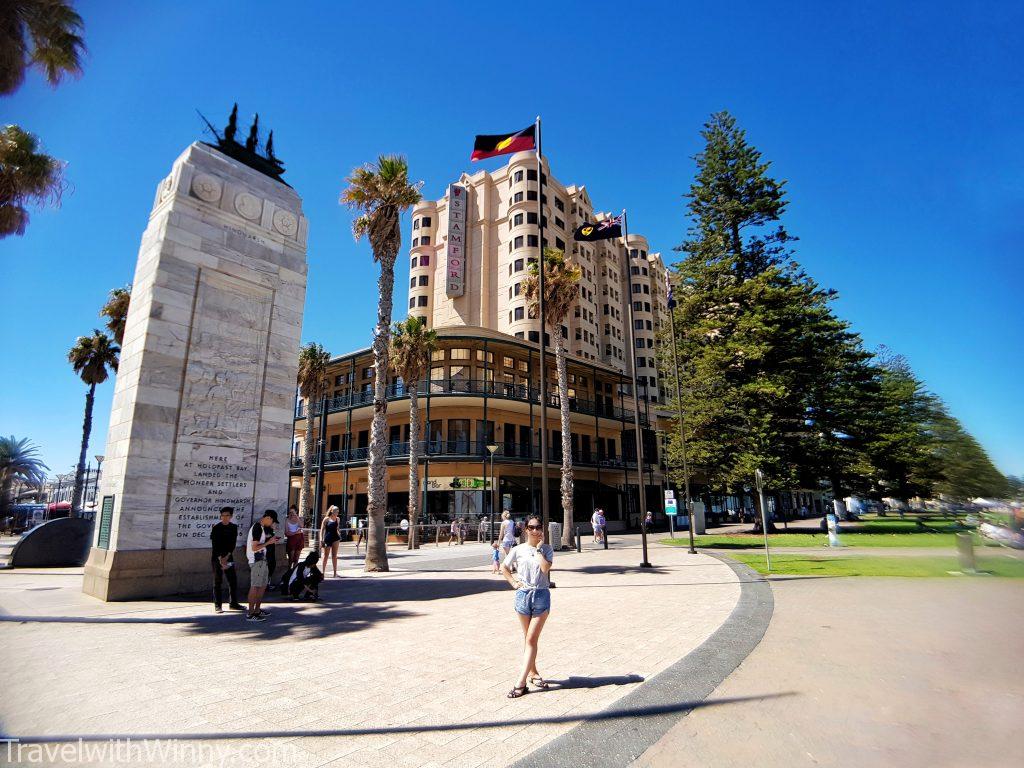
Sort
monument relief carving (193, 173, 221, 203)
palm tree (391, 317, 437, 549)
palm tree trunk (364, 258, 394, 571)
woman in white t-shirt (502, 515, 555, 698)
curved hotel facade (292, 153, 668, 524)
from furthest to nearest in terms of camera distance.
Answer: curved hotel facade (292, 153, 668, 524) < palm tree (391, 317, 437, 549) < palm tree trunk (364, 258, 394, 571) < monument relief carving (193, 173, 221, 203) < woman in white t-shirt (502, 515, 555, 698)

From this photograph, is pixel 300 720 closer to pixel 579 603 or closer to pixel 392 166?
pixel 579 603

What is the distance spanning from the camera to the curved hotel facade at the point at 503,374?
105 ft

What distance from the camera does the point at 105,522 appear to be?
370 inches

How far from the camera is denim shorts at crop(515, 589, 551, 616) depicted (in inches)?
179

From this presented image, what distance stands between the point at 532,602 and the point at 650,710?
4.21 ft

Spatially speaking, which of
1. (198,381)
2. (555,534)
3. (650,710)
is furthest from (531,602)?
(555,534)

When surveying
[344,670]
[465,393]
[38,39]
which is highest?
[465,393]

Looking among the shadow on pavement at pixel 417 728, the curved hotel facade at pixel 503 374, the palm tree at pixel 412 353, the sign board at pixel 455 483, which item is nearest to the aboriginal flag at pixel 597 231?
the curved hotel facade at pixel 503 374

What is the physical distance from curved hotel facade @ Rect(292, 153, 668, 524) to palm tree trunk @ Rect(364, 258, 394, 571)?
9737mm

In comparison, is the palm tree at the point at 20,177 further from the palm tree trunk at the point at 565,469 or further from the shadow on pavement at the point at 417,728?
the palm tree trunk at the point at 565,469

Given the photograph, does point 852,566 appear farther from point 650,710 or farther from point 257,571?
point 257,571

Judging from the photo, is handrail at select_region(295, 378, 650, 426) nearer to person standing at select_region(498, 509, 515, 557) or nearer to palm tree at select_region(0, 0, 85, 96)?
person standing at select_region(498, 509, 515, 557)

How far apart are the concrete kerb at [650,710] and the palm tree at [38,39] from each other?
6147 millimetres

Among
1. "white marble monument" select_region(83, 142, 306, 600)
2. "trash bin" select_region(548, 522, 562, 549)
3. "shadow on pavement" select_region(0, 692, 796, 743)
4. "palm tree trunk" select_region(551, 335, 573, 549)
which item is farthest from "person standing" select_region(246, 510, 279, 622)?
"palm tree trunk" select_region(551, 335, 573, 549)
